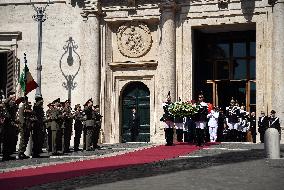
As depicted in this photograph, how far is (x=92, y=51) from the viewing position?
26.2 m

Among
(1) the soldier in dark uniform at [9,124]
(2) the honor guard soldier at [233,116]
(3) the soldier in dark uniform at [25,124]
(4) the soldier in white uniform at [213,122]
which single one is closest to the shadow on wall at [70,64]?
(4) the soldier in white uniform at [213,122]

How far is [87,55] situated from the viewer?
26.3 meters

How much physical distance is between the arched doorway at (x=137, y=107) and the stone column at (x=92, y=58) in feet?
5.55

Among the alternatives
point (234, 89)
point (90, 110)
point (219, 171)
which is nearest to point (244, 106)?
point (234, 89)

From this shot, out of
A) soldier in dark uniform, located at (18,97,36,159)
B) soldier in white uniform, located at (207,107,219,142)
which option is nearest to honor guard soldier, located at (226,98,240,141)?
soldier in white uniform, located at (207,107,219,142)

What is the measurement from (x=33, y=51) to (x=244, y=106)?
37.2 ft

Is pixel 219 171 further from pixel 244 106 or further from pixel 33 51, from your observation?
pixel 33 51

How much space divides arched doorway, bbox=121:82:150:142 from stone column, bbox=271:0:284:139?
6.48m

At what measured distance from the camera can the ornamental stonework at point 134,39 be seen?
26.3m

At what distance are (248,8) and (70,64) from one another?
30.8 feet

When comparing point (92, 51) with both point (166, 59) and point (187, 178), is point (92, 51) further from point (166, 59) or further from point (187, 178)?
point (187, 178)

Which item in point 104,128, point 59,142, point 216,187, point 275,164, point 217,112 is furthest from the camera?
point 104,128

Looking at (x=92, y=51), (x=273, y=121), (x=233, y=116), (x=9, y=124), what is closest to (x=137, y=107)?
(x=92, y=51)

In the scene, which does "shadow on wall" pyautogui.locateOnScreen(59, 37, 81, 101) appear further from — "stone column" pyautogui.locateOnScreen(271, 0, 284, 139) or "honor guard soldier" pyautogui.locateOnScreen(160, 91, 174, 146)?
"stone column" pyautogui.locateOnScreen(271, 0, 284, 139)
